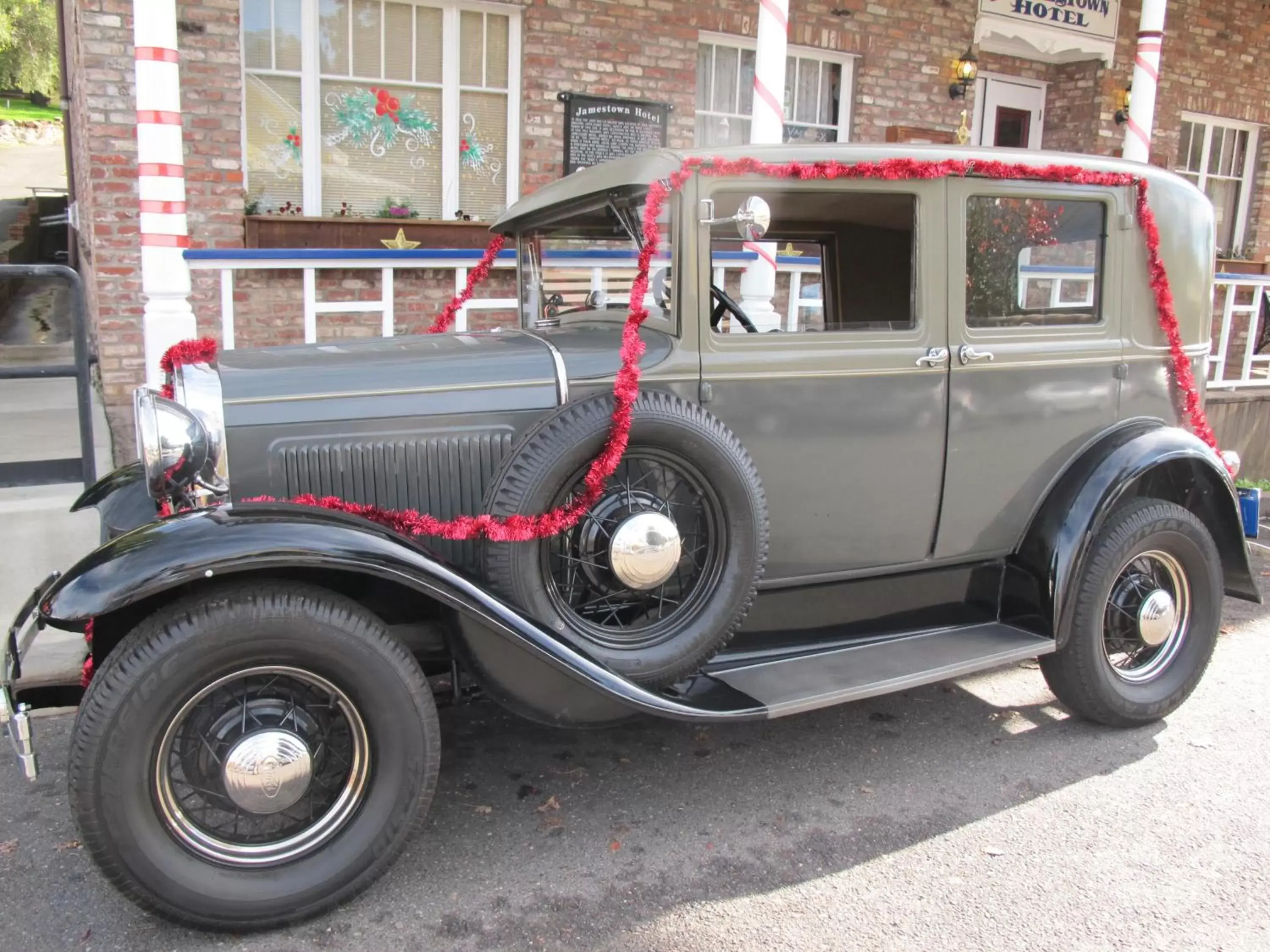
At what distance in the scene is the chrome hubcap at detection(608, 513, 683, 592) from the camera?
2654 mm

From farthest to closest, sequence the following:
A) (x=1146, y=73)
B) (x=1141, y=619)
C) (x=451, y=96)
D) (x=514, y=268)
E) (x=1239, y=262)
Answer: (x=1239, y=262)
(x=1146, y=73)
(x=451, y=96)
(x=514, y=268)
(x=1141, y=619)

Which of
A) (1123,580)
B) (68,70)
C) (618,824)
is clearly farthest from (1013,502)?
(68,70)

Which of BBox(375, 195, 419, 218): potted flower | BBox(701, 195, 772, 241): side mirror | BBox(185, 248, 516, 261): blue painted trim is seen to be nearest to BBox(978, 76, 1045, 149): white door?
BBox(375, 195, 419, 218): potted flower

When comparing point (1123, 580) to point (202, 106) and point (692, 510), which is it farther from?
point (202, 106)

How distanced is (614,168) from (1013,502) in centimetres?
174

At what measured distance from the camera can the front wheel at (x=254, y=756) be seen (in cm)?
213

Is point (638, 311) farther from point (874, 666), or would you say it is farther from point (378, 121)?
point (378, 121)

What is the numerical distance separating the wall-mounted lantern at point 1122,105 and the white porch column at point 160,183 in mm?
9248

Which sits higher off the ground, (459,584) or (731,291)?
(731,291)

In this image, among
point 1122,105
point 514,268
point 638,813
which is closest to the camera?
point 638,813

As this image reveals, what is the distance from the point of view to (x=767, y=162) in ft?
9.32

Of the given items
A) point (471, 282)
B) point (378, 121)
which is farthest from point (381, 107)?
point (471, 282)

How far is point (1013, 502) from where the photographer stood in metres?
3.37

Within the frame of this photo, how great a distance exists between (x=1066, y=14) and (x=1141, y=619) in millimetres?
8278
